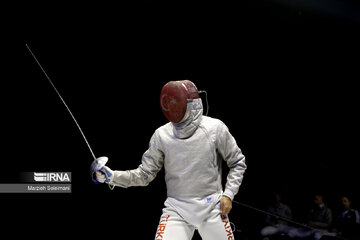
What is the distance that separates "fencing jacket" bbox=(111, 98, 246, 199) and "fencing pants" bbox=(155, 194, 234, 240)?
0.17ft

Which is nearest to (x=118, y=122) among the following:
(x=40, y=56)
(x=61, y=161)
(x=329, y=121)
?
(x=61, y=161)

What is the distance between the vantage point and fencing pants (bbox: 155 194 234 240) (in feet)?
8.23

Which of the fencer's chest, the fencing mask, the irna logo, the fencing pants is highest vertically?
the fencing mask

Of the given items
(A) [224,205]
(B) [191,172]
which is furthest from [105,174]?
(A) [224,205]

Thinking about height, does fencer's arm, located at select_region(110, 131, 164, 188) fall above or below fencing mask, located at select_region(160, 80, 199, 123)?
below

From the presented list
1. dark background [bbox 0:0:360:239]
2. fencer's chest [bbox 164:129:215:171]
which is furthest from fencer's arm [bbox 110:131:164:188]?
dark background [bbox 0:0:360:239]

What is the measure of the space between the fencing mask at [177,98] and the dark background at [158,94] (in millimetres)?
1469

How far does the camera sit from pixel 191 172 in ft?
8.39

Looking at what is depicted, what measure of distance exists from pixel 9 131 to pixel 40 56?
701mm

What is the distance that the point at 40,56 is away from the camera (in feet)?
12.3

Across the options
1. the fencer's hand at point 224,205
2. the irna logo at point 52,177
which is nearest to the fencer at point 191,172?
the fencer's hand at point 224,205

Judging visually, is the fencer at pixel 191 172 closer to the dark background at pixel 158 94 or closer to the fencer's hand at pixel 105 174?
the fencer's hand at pixel 105 174

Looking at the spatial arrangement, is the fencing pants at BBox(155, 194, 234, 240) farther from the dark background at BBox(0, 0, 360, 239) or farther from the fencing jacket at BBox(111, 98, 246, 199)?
the dark background at BBox(0, 0, 360, 239)

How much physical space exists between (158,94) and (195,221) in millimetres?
1899
